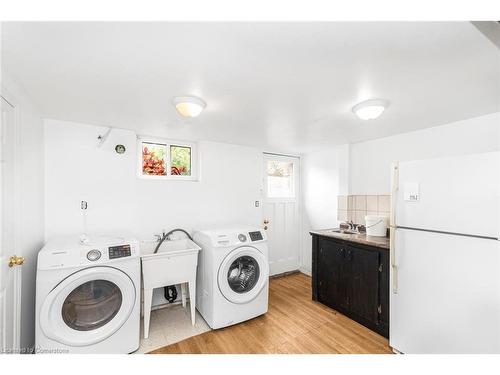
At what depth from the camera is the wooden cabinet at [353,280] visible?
221 cm

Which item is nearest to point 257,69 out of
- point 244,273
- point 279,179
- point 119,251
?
point 119,251

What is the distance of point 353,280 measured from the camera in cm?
248

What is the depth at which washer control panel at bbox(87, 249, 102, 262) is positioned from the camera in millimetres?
1769

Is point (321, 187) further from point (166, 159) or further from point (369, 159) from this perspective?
point (166, 159)

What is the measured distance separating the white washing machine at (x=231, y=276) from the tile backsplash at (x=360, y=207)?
4.60ft

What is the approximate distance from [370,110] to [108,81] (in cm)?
185

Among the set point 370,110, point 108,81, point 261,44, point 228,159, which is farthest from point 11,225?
point 370,110

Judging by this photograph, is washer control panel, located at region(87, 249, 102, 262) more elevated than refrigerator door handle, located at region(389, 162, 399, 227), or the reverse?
refrigerator door handle, located at region(389, 162, 399, 227)

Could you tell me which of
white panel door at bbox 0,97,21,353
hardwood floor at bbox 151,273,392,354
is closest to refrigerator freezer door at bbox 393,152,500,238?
hardwood floor at bbox 151,273,392,354

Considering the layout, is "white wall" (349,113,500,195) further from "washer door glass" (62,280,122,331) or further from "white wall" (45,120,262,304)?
"washer door glass" (62,280,122,331)

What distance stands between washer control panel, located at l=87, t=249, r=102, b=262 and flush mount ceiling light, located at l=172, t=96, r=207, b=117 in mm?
1291

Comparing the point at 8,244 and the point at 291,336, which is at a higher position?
the point at 8,244

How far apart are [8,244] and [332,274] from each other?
2.90 metres

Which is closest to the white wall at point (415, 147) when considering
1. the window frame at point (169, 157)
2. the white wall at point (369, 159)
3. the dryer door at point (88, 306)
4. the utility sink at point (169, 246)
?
the white wall at point (369, 159)
